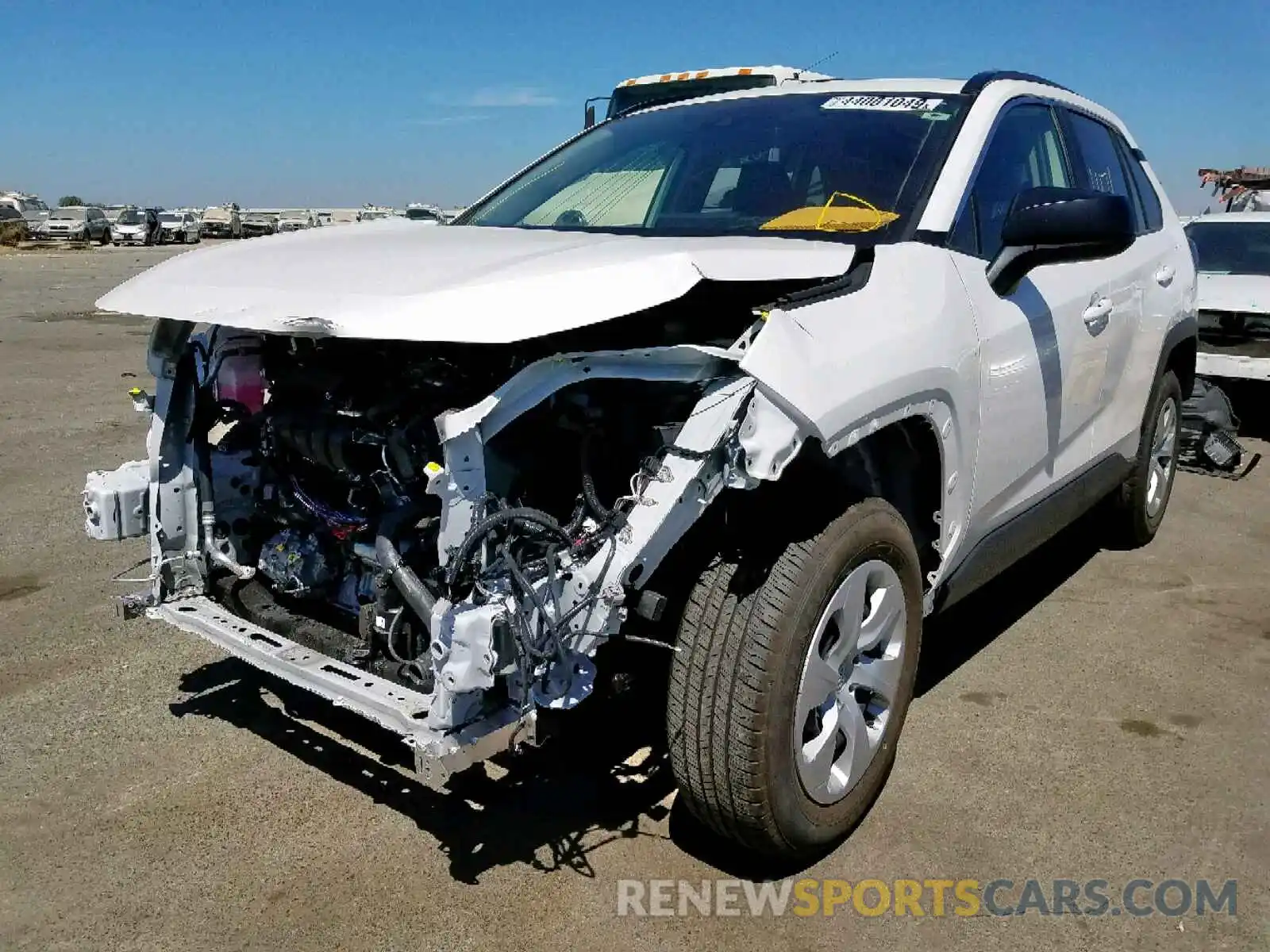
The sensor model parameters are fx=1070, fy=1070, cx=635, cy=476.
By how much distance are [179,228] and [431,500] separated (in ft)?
164

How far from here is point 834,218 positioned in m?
3.07

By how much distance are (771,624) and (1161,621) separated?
2772 millimetres

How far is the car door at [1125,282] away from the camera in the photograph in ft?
13.1

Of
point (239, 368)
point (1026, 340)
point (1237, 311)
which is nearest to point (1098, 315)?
point (1026, 340)

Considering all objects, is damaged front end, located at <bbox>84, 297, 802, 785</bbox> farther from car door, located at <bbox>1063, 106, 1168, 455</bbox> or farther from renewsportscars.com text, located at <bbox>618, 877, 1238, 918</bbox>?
car door, located at <bbox>1063, 106, 1168, 455</bbox>

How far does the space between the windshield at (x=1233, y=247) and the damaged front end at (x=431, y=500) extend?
25.2ft

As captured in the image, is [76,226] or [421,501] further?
[76,226]

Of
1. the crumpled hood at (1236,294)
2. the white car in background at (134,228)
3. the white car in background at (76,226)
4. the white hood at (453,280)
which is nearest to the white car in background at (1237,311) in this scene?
the crumpled hood at (1236,294)

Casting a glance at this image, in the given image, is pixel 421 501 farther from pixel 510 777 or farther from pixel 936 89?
pixel 936 89

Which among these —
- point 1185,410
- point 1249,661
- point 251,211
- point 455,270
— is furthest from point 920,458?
point 251,211

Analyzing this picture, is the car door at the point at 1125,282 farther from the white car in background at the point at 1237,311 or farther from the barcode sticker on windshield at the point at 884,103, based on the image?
the white car in background at the point at 1237,311

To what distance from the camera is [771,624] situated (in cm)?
242

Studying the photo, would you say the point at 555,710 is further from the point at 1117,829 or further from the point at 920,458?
the point at 1117,829

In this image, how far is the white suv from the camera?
90.6 inches
